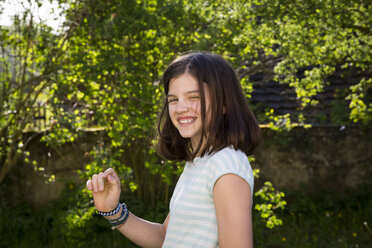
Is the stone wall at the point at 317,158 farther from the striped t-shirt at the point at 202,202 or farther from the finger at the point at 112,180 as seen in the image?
the striped t-shirt at the point at 202,202

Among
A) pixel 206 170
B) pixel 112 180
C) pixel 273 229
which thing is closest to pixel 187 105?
pixel 206 170

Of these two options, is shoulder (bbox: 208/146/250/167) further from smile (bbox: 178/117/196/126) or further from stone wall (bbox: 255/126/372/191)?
stone wall (bbox: 255/126/372/191)

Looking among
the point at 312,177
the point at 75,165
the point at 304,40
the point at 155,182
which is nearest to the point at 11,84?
the point at 75,165

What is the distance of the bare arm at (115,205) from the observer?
1.62 meters

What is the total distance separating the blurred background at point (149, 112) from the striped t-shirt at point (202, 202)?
243cm

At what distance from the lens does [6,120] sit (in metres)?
4.81

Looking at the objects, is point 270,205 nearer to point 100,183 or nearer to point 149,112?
point 149,112

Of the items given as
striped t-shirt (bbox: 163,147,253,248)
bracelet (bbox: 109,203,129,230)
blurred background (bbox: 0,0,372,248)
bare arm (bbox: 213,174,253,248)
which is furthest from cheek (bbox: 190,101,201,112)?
blurred background (bbox: 0,0,372,248)

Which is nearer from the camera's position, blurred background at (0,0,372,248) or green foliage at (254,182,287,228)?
green foliage at (254,182,287,228)

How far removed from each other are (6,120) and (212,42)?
2.42 meters

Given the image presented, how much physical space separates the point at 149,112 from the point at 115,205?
2.65 metres

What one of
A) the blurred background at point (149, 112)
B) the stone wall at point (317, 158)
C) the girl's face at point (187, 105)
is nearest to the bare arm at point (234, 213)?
the girl's face at point (187, 105)

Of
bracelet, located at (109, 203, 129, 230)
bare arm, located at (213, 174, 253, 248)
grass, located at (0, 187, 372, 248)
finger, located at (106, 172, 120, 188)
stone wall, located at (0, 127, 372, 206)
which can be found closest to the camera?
bare arm, located at (213, 174, 253, 248)

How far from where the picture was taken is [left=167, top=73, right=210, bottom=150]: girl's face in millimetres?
1564
